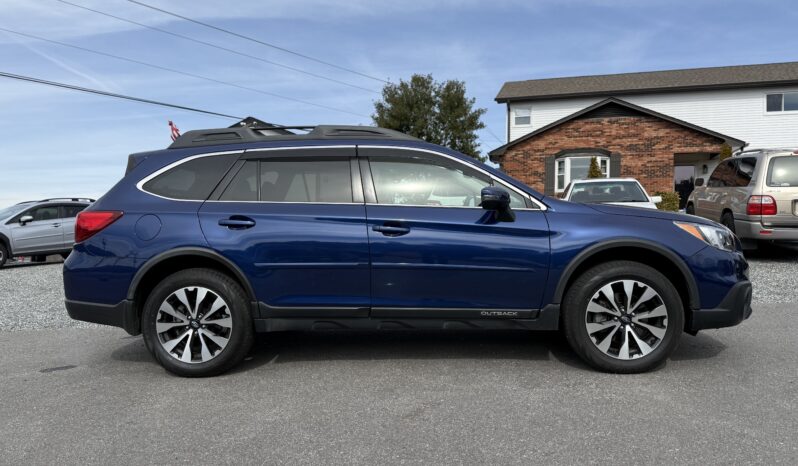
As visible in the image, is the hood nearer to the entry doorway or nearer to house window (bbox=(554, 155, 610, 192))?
house window (bbox=(554, 155, 610, 192))

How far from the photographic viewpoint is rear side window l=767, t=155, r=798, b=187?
9375 millimetres

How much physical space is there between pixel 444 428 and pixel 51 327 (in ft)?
17.3

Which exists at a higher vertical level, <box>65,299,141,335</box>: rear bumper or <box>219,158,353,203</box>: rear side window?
<box>219,158,353,203</box>: rear side window

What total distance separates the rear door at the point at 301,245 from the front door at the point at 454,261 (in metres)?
0.16

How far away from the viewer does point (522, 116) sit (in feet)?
96.5

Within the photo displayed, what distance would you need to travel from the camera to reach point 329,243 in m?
4.18

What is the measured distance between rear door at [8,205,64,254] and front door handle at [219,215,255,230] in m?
13.2

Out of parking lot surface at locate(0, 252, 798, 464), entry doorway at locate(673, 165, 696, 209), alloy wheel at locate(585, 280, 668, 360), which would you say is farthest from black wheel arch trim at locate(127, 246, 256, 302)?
entry doorway at locate(673, 165, 696, 209)

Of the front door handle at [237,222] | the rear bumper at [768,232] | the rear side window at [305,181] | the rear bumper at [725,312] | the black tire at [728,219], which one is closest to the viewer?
the rear bumper at [725,312]

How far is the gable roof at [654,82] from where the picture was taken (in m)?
26.6

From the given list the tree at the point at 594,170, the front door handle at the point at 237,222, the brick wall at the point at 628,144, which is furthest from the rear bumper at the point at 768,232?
the brick wall at the point at 628,144

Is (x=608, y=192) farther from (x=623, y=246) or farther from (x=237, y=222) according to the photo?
(x=237, y=222)

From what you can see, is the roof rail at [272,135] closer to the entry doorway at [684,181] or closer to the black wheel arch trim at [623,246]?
the black wheel arch trim at [623,246]

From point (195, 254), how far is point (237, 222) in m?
0.38
